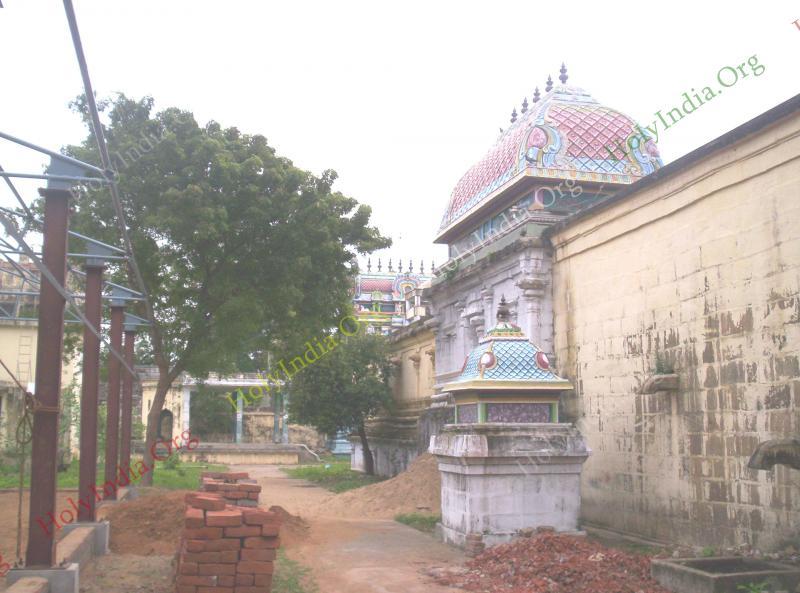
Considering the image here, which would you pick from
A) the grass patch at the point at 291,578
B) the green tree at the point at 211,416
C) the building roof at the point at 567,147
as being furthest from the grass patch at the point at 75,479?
the green tree at the point at 211,416

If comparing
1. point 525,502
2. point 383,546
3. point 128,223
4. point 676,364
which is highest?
point 128,223

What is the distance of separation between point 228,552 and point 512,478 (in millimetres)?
4308

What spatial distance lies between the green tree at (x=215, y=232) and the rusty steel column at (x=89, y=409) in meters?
5.54

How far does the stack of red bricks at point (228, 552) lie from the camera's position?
24.8ft

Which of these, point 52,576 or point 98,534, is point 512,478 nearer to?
point 98,534

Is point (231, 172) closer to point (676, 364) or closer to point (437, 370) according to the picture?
point (437, 370)

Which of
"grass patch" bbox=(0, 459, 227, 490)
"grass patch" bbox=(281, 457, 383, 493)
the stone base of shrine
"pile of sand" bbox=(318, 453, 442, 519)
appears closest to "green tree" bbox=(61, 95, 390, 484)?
"grass patch" bbox=(0, 459, 227, 490)

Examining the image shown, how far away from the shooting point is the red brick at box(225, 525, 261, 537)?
7.61 metres

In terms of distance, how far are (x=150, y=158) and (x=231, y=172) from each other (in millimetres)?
1743

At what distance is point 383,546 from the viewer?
11.3 meters

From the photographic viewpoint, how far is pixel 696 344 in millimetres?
10539

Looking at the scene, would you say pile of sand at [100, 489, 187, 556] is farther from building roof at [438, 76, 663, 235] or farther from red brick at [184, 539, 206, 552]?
building roof at [438, 76, 663, 235]

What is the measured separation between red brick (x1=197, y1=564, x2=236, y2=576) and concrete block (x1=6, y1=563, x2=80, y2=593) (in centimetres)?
115

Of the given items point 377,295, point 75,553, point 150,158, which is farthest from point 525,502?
point 377,295
